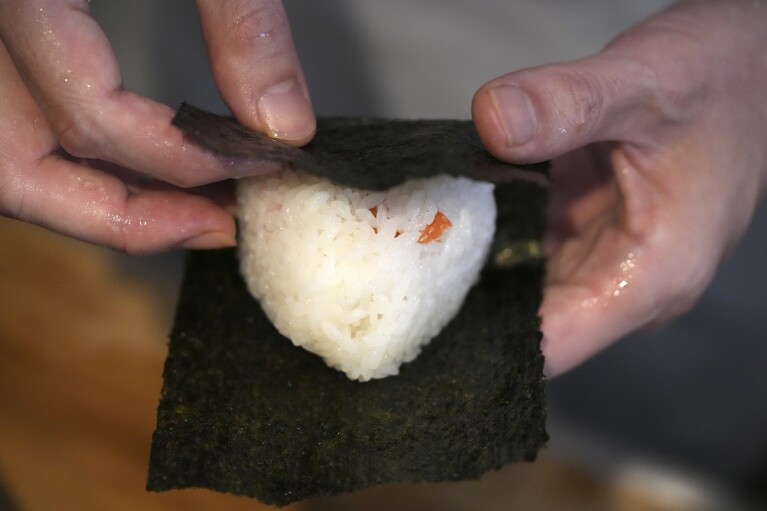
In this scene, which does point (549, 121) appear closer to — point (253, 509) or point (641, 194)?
point (641, 194)

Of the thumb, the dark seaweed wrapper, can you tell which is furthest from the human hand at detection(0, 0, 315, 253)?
the thumb

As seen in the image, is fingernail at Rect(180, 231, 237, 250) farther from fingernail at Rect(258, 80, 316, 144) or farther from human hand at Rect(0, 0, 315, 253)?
fingernail at Rect(258, 80, 316, 144)

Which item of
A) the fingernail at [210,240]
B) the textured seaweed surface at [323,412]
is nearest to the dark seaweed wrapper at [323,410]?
the textured seaweed surface at [323,412]

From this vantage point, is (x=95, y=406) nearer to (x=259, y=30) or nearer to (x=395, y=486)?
(x=395, y=486)

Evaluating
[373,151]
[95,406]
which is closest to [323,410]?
[373,151]

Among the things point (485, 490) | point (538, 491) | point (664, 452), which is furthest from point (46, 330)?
point (664, 452)

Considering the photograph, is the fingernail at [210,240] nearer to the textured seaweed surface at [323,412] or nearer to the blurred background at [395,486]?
the textured seaweed surface at [323,412]

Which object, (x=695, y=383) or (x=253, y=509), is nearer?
(x=253, y=509)
